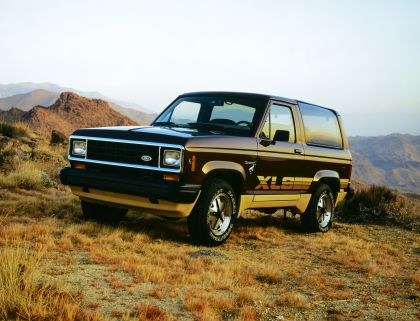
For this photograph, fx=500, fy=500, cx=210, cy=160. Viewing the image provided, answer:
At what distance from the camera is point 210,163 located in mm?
5945

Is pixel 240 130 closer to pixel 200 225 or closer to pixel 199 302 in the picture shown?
pixel 200 225

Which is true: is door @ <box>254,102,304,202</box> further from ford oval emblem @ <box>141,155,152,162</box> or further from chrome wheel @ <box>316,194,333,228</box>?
ford oval emblem @ <box>141,155,152,162</box>

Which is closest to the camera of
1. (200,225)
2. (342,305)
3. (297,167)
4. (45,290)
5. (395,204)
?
(45,290)

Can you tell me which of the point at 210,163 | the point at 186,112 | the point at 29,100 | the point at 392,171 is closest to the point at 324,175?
the point at 186,112

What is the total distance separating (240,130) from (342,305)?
3082 millimetres

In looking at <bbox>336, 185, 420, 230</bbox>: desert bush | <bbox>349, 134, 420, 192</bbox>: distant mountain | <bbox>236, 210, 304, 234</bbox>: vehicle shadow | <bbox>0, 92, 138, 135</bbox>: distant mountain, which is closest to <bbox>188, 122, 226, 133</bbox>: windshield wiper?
<bbox>236, 210, 304, 234</bbox>: vehicle shadow

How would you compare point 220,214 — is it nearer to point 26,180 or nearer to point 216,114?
point 216,114

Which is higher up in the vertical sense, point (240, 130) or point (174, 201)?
point (240, 130)

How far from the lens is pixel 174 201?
18.6 ft

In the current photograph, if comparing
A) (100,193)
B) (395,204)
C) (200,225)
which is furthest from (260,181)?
(395,204)

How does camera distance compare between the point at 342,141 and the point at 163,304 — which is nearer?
the point at 163,304

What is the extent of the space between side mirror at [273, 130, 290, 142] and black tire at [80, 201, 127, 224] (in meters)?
2.50

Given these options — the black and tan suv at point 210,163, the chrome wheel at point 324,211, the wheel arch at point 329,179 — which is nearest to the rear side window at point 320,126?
the black and tan suv at point 210,163

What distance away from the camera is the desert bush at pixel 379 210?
426 inches
